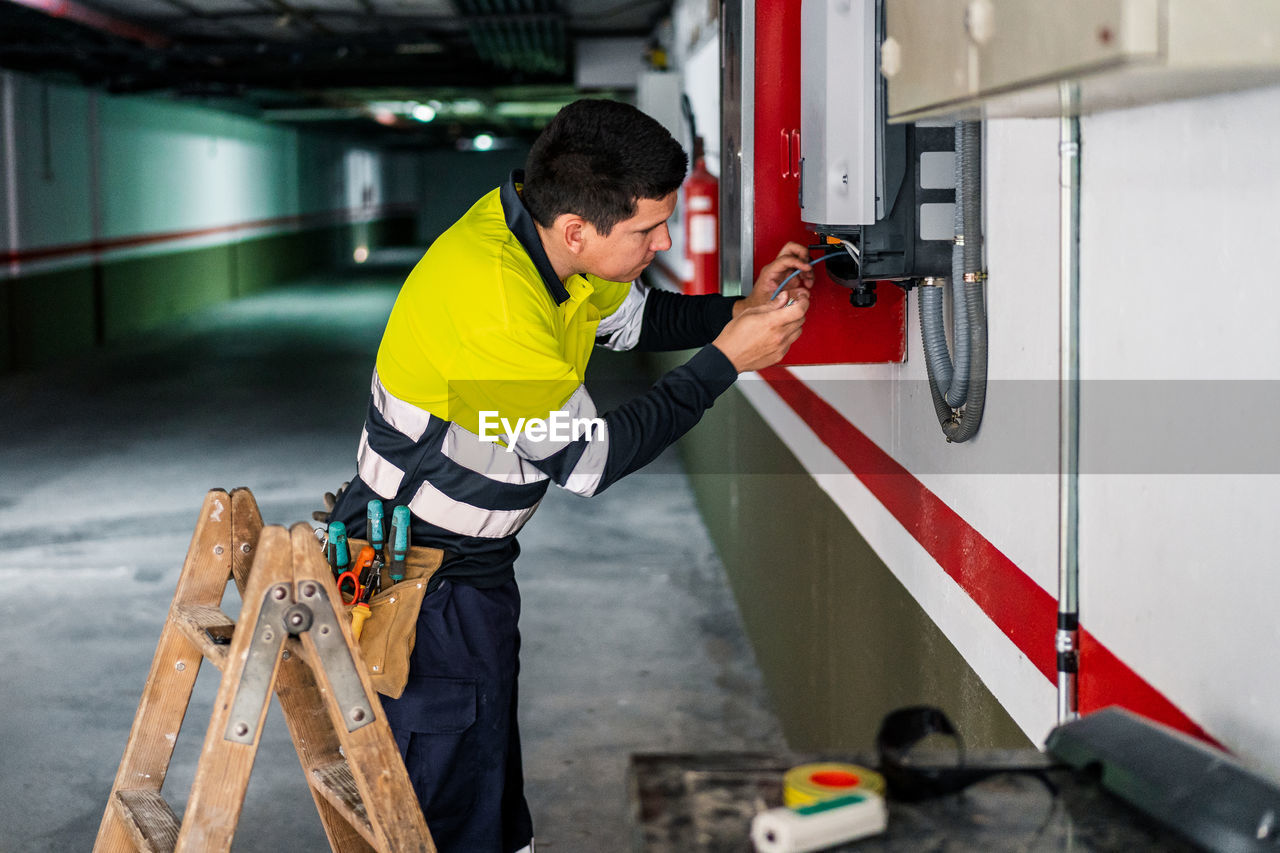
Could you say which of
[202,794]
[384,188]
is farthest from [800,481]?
[384,188]

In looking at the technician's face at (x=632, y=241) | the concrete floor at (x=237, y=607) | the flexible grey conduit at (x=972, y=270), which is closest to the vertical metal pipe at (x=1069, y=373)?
the flexible grey conduit at (x=972, y=270)

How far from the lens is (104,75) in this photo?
1031 centimetres

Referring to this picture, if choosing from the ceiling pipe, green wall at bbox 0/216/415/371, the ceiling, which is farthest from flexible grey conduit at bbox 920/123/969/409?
green wall at bbox 0/216/415/371

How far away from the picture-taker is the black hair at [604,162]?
178 cm

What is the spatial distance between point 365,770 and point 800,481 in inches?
64.6

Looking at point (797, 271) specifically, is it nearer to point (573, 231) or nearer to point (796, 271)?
point (796, 271)

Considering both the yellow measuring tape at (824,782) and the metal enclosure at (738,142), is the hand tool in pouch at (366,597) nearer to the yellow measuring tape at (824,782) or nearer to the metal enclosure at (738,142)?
the metal enclosure at (738,142)

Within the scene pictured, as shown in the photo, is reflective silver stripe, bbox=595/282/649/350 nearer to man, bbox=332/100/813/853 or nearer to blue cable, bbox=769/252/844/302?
man, bbox=332/100/813/853

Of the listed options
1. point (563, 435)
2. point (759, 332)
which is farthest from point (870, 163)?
point (563, 435)

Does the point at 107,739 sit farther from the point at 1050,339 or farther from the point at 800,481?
the point at 1050,339

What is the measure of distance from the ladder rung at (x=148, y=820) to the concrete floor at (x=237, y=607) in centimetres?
97

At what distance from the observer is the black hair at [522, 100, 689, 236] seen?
1782mm

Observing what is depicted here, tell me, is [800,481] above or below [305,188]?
below

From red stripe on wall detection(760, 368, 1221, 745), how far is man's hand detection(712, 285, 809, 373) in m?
0.37
